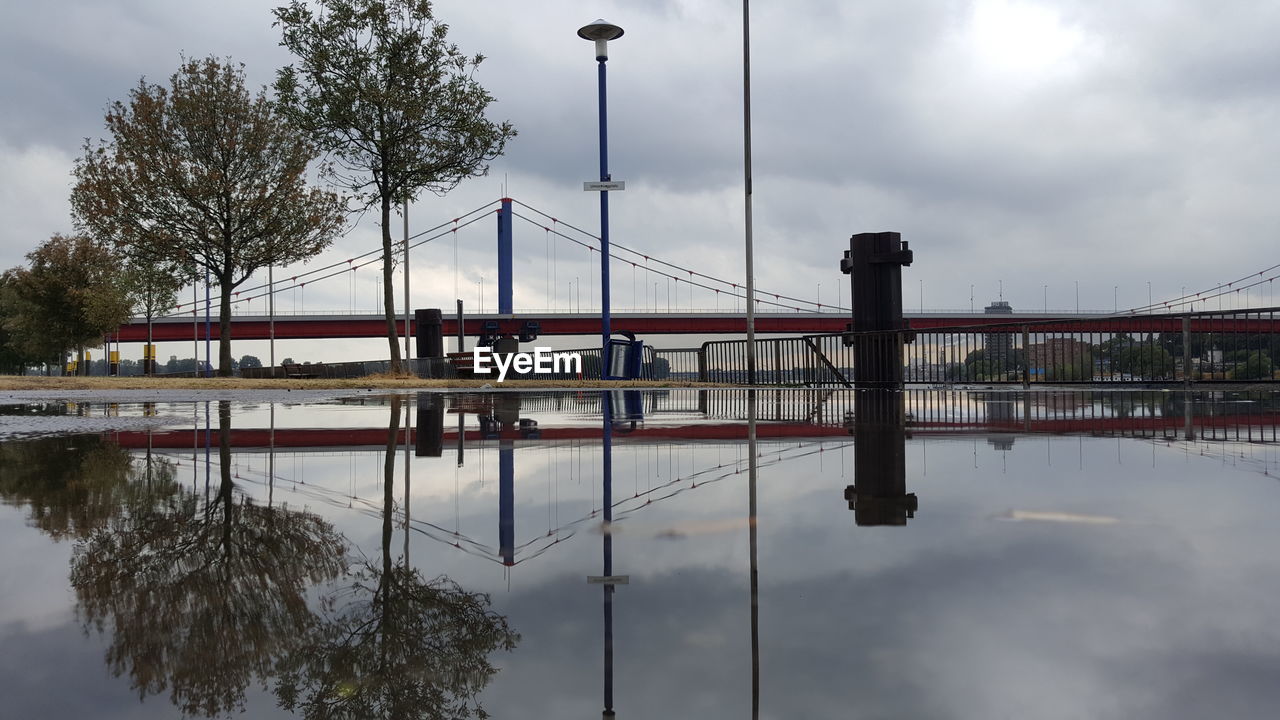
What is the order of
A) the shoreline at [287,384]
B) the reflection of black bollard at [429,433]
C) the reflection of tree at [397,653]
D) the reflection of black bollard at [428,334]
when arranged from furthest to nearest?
the reflection of black bollard at [428,334] < the shoreline at [287,384] < the reflection of black bollard at [429,433] < the reflection of tree at [397,653]

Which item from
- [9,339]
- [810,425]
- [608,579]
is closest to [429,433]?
[810,425]

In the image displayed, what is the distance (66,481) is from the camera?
3.83m

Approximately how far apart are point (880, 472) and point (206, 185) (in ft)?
84.6

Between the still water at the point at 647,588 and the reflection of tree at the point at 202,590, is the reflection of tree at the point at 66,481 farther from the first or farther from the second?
the reflection of tree at the point at 202,590

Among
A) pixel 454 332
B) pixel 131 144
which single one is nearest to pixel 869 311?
pixel 131 144

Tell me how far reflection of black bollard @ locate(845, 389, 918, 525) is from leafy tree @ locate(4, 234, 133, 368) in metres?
39.5

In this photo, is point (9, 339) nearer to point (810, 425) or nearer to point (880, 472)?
point (810, 425)

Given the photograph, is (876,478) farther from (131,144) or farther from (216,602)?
(131,144)

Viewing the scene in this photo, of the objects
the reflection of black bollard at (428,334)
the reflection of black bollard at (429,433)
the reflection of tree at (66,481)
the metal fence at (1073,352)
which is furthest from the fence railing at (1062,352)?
the reflection of black bollard at (428,334)

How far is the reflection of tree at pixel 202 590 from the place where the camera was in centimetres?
153

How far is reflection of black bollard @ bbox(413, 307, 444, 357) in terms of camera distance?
27.5m

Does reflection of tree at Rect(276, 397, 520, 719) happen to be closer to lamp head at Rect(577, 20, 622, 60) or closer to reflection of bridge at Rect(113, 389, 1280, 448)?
reflection of bridge at Rect(113, 389, 1280, 448)

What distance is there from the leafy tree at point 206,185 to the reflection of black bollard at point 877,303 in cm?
1918

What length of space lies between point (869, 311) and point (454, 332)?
67991 millimetres
